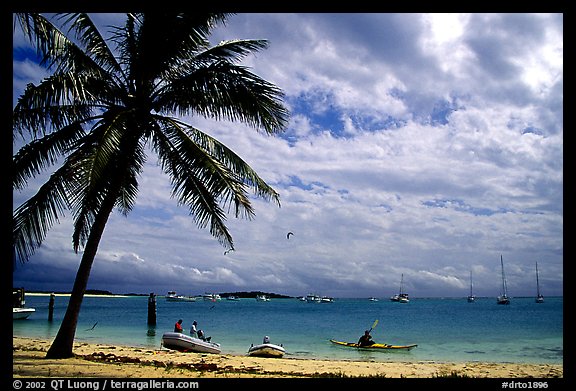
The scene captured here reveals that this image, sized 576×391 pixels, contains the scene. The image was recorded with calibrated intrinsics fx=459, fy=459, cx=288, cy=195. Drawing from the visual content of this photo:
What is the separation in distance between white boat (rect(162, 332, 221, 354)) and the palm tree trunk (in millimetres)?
8756

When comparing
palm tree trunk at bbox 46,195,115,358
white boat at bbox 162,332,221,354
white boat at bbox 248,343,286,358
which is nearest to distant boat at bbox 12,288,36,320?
white boat at bbox 162,332,221,354

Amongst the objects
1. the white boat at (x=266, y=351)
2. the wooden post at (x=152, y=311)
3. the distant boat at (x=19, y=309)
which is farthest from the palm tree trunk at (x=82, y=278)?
the distant boat at (x=19, y=309)

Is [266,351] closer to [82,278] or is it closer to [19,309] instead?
[82,278]

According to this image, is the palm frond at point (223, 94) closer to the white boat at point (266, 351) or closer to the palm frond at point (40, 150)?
the palm frond at point (40, 150)

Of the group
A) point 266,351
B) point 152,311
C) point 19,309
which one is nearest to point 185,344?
point 266,351

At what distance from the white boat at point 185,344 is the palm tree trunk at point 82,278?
8.76 meters

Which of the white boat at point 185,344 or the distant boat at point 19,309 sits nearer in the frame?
the white boat at point 185,344

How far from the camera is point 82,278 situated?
10.2 metres

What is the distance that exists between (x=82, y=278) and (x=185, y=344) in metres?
9.64

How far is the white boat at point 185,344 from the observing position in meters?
18.8

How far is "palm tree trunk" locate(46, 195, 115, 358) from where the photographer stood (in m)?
10.2

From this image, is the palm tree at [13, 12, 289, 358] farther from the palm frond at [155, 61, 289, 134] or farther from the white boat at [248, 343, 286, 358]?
the white boat at [248, 343, 286, 358]

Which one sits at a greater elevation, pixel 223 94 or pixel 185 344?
pixel 223 94
